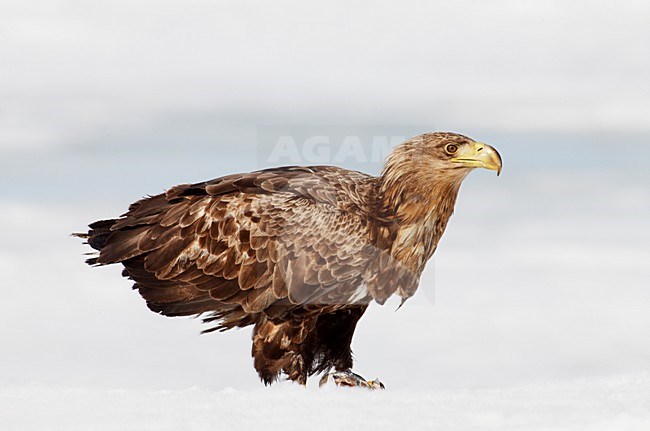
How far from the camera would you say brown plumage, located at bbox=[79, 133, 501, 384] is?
924cm

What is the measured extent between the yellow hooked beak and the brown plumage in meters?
0.01

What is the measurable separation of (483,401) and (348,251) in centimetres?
200

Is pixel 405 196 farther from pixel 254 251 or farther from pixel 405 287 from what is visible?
pixel 254 251

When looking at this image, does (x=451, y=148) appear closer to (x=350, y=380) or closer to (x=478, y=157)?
(x=478, y=157)

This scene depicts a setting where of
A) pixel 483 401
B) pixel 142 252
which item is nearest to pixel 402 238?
pixel 483 401

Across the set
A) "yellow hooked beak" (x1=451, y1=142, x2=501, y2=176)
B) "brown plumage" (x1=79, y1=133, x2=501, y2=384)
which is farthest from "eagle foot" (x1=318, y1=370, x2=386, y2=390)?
"yellow hooked beak" (x1=451, y1=142, x2=501, y2=176)

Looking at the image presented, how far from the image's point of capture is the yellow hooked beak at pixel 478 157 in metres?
9.02

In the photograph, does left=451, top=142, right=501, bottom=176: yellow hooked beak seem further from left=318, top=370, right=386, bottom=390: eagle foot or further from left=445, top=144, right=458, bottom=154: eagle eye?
left=318, top=370, right=386, bottom=390: eagle foot

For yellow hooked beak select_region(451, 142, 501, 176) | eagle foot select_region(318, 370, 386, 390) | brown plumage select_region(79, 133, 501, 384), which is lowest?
eagle foot select_region(318, 370, 386, 390)

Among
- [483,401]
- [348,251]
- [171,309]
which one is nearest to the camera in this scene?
[483,401]

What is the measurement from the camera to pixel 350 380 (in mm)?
9773

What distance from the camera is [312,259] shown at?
9258 millimetres

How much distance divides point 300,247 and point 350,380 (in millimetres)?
1483

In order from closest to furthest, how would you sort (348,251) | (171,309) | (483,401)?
1. (483,401)
2. (348,251)
3. (171,309)
